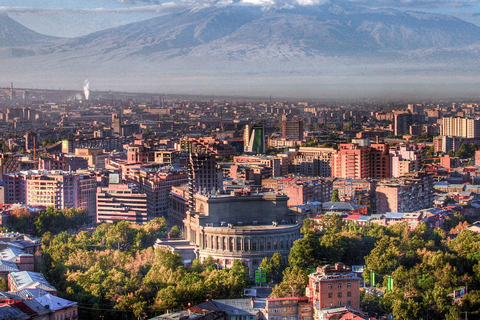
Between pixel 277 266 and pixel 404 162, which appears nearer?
pixel 277 266

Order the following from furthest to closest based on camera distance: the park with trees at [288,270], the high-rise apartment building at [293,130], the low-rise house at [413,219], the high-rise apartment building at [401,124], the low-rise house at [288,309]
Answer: the high-rise apartment building at [401,124] < the high-rise apartment building at [293,130] < the low-rise house at [413,219] < the park with trees at [288,270] < the low-rise house at [288,309]

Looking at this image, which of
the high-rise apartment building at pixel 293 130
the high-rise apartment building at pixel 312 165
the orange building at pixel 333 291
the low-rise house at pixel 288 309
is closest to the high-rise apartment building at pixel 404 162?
the high-rise apartment building at pixel 312 165

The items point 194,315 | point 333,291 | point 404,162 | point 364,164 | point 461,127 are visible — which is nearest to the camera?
point 194,315

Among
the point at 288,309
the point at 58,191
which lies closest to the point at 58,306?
the point at 288,309

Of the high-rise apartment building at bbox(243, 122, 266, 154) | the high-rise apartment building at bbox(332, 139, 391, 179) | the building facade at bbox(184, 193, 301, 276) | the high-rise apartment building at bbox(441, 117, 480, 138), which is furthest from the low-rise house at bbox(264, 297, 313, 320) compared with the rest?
the high-rise apartment building at bbox(441, 117, 480, 138)

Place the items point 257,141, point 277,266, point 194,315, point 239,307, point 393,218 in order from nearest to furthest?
point 194,315, point 239,307, point 277,266, point 393,218, point 257,141

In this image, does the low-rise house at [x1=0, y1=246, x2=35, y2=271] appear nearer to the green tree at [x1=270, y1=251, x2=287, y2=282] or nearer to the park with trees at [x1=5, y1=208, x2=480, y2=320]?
the park with trees at [x1=5, y1=208, x2=480, y2=320]

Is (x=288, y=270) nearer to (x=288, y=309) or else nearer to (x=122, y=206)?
(x=288, y=309)

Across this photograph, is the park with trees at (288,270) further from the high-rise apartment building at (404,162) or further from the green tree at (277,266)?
the high-rise apartment building at (404,162)

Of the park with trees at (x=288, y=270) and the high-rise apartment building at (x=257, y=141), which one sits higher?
the high-rise apartment building at (x=257, y=141)

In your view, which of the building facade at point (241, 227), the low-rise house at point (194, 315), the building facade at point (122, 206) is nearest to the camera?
the low-rise house at point (194, 315)
